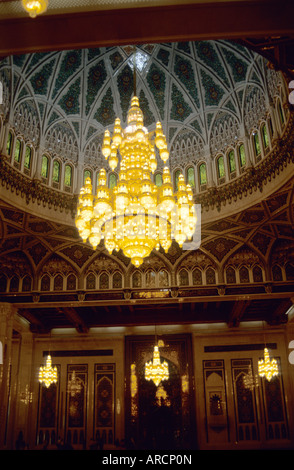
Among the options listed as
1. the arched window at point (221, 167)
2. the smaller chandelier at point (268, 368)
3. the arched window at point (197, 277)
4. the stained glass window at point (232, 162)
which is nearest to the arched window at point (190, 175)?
→ the arched window at point (221, 167)

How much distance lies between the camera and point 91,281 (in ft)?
46.9

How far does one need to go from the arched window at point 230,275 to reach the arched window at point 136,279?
2960 mm

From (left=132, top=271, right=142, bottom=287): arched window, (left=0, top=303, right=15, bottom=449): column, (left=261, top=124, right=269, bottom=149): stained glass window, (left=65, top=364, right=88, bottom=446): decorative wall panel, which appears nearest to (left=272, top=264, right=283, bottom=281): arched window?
(left=261, top=124, right=269, bottom=149): stained glass window

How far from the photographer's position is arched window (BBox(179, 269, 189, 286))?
1419cm

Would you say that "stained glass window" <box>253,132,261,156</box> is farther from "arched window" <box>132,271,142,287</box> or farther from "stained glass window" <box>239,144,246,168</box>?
"arched window" <box>132,271,142,287</box>

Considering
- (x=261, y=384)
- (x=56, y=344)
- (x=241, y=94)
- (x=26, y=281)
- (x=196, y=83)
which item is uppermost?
(x=196, y=83)

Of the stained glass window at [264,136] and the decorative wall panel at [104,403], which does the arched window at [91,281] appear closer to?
the decorative wall panel at [104,403]

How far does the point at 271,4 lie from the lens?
3.79 meters

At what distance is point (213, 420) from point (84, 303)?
270 inches

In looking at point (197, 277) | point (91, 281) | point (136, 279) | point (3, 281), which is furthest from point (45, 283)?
point (197, 277)

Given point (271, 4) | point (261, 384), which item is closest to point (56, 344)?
point (261, 384)

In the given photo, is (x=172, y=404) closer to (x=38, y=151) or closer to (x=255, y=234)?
(x=255, y=234)

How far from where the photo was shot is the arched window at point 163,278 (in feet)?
46.6

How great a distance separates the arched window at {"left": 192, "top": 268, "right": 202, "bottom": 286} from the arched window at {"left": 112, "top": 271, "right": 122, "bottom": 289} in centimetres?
250
